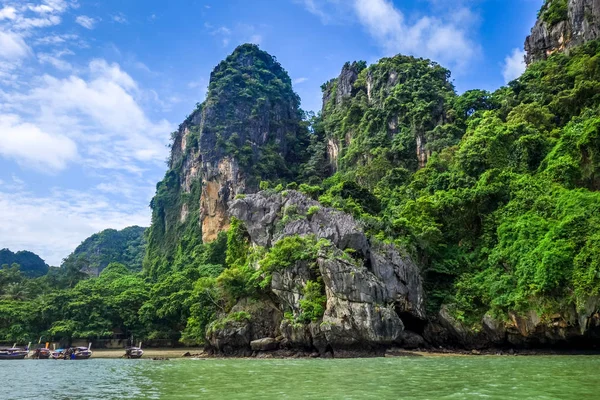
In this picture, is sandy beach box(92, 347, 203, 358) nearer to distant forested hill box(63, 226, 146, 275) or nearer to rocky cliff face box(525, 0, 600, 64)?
rocky cliff face box(525, 0, 600, 64)

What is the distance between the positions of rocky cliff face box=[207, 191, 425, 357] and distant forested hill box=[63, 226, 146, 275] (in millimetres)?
58902

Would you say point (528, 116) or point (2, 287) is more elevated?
point (528, 116)

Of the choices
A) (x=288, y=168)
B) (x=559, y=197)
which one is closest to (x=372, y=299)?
(x=559, y=197)

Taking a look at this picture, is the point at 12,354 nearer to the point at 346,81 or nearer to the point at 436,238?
the point at 436,238

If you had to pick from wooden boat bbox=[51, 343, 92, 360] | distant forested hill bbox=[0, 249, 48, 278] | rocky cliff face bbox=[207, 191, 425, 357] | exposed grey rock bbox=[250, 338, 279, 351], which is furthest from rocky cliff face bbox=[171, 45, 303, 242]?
distant forested hill bbox=[0, 249, 48, 278]

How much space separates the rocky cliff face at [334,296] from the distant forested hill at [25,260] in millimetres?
72440

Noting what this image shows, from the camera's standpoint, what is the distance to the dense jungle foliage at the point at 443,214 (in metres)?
24.7

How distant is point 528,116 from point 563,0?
1839 cm

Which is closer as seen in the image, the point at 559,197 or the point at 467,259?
the point at 559,197

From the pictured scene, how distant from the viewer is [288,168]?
6172cm

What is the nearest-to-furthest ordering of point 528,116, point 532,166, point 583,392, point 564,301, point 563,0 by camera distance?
point 583,392 < point 564,301 < point 532,166 < point 528,116 < point 563,0

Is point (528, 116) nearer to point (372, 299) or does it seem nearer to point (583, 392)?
point (372, 299)

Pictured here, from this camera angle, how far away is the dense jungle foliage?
24.7 metres

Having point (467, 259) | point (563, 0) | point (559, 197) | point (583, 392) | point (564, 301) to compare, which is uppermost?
point (563, 0)
